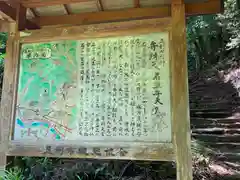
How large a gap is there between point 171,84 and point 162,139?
25.3 inches

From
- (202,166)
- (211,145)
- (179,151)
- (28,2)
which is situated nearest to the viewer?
(179,151)

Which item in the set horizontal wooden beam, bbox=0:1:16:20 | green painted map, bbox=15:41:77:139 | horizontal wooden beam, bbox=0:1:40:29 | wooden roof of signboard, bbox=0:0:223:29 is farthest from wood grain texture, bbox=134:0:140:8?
horizontal wooden beam, bbox=0:1:16:20

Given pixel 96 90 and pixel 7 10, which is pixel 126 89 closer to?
pixel 96 90

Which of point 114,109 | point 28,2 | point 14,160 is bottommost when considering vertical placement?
point 14,160

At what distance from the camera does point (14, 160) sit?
11.1 ft

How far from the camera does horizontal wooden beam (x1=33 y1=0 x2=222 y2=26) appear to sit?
312 centimetres

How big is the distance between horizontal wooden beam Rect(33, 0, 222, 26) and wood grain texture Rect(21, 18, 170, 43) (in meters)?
0.42

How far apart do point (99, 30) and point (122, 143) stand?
57.5 inches

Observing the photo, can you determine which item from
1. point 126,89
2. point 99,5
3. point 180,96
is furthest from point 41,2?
point 180,96

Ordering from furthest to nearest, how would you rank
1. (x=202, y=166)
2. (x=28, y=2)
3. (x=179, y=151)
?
1. (x=202, y=166)
2. (x=28, y=2)
3. (x=179, y=151)

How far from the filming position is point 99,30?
3127 mm

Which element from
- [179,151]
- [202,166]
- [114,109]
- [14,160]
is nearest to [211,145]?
[202,166]

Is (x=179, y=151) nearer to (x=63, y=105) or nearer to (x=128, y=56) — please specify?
(x=128, y=56)

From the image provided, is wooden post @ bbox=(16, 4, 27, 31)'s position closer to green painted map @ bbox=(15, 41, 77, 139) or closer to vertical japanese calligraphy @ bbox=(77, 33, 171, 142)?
green painted map @ bbox=(15, 41, 77, 139)
